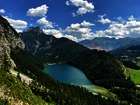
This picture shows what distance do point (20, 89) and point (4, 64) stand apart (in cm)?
5116

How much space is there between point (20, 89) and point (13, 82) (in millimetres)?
6439

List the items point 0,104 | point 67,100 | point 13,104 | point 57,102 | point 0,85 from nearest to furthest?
1. point 0,104
2. point 13,104
3. point 0,85
4. point 57,102
5. point 67,100

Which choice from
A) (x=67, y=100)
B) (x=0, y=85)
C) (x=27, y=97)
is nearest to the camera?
(x=0, y=85)

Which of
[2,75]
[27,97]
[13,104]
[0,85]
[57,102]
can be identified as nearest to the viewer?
[13,104]

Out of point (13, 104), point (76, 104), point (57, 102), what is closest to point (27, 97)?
point (13, 104)

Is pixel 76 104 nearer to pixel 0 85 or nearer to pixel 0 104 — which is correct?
pixel 0 85

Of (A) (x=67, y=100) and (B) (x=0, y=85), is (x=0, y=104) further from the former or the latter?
(A) (x=67, y=100)

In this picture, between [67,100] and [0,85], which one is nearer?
[0,85]

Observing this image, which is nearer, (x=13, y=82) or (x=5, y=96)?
(x=5, y=96)

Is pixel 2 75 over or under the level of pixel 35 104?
over

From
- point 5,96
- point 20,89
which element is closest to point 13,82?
point 20,89

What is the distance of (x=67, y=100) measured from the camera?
194 m

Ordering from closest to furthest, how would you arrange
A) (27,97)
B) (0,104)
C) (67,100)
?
(0,104) < (27,97) < (67,100)

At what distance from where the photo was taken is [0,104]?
10725cm
